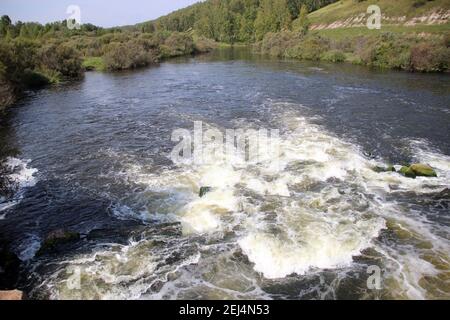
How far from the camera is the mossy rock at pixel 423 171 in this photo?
2388 cm

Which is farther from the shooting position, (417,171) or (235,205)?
(417,171)

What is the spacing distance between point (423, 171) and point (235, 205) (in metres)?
12.9

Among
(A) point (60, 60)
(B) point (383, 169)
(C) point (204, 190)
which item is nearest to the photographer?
(C) point (204, 190)

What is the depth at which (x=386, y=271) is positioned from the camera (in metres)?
15.6

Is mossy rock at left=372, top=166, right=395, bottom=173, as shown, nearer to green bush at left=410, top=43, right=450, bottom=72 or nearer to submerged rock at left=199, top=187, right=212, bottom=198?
submerged rock at left=199, top=187, right=212, bottom=198

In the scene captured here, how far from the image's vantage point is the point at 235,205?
20.8m

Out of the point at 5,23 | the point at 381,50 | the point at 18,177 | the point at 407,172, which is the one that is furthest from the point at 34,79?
the point at 5,23

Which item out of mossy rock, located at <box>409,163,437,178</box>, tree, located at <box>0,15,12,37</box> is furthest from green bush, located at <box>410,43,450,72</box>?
tree, located at <box>0,15,12,37</box>

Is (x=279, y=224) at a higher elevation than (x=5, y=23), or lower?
lower

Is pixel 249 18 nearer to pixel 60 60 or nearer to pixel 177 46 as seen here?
pixel 177 46

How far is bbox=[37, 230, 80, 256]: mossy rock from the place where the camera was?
17578 millimetres
